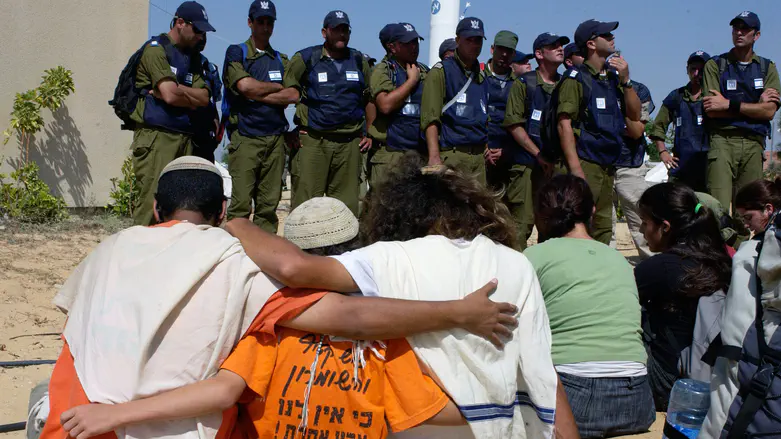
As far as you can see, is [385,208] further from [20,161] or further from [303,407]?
[20,161]

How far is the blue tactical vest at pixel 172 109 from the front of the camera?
5855mm

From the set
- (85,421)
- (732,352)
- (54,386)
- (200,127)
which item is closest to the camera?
(85,421)

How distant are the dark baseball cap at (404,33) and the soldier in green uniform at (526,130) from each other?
3.50 feet

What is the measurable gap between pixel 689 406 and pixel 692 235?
A: 107cm

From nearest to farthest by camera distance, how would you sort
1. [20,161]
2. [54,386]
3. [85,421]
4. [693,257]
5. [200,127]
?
1. [85,421]
2. [54,386]
3. [693,257]
4. [200,127]
5. [20,161]

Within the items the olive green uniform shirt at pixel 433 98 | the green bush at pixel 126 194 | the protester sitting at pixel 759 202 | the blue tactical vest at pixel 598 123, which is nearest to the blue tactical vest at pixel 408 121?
the olive green uniform shirt at pixel 433 98

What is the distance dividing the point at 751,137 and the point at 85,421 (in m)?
6.73

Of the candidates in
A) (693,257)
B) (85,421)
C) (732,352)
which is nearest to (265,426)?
(85,421)

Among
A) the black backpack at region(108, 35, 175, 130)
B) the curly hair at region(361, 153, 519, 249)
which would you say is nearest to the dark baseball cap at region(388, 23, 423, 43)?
the black backpack at region(108, 35, 175, 130)

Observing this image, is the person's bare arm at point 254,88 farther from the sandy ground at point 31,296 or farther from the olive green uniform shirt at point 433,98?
the sandy ground at point 31,296

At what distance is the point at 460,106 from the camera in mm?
6406

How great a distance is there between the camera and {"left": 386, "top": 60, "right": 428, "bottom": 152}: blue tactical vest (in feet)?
21.6

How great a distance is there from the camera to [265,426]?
2.25 metres

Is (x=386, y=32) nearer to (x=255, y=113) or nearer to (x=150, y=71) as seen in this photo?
(x=255, y=113)
